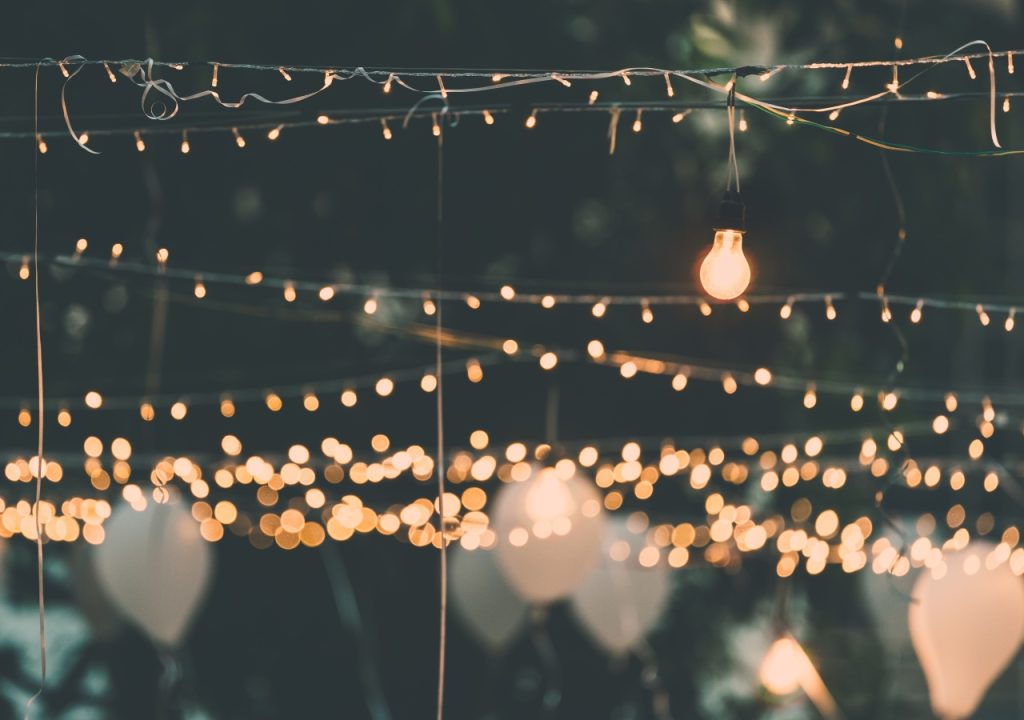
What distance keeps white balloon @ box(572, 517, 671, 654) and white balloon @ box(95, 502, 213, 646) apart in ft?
4.84

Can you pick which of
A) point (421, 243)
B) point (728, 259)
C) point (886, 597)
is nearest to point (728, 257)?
point (728, 259)

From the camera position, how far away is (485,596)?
4402 millimetres

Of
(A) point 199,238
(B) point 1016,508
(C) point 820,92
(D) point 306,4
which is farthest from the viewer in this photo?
(B) point 1016,508

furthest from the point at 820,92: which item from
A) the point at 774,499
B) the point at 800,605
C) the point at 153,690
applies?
the point at 153,690

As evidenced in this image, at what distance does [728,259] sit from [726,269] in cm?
1

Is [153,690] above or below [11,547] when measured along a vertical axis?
below

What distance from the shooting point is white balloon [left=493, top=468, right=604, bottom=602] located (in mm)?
3867

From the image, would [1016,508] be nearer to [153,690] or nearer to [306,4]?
[153,690]

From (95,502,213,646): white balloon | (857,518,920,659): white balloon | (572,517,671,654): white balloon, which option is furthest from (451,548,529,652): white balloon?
(857,518,920,659): white balloon

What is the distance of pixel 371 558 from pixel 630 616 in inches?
44.0

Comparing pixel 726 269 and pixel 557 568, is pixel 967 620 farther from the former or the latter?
→ pixel 726 269

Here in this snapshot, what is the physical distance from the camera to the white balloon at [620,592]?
4613mm

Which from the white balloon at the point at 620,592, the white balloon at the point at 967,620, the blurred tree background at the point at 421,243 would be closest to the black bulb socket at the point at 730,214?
the white balloon at the point at 967,620

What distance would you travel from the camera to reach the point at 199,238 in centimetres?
466
